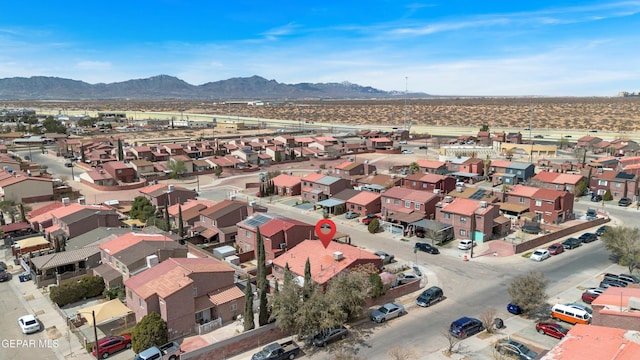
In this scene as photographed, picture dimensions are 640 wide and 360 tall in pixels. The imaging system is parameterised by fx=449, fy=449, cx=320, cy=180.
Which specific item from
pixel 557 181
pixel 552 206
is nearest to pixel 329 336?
pixel 552 206

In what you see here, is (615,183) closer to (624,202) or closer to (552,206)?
(624,202)

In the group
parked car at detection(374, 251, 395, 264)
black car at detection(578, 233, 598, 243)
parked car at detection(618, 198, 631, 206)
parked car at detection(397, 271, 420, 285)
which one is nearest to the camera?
parked car at detection(397, 271, 420, 285)

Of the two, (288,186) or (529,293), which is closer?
(529,293)

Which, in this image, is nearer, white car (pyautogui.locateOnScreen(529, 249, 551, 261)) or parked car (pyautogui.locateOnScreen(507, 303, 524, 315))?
parked car (pyautogui.locateOnScreen(507, 303, 524, 315))

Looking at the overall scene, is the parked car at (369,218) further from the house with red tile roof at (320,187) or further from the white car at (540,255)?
the white car at (540,255)

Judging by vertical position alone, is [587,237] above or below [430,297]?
above

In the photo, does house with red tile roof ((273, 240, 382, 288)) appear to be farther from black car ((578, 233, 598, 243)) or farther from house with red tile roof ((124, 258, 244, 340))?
black car ((578, 233, 598, 243))

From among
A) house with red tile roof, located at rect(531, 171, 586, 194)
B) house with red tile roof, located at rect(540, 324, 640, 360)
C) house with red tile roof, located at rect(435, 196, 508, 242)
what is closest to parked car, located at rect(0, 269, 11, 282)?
house with red tile roof, located at rect(540, 324, 640, 360)
